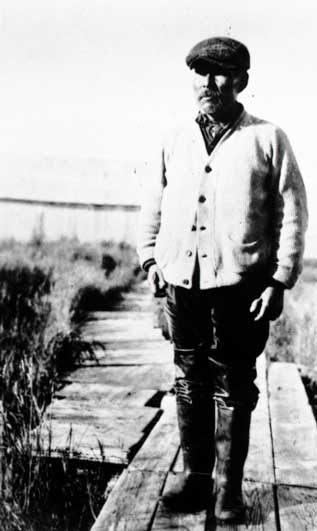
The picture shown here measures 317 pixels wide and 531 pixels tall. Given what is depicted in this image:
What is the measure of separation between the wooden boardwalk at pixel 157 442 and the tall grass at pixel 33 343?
0.55 ft

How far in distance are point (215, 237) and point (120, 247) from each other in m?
16.8

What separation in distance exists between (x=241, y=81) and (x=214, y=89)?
14 cm

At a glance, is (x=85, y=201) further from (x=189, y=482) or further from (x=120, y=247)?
(x=189, y=482)

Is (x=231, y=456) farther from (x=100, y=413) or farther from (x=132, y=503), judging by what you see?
(x=100, y=413)

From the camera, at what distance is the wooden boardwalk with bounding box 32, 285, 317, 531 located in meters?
2.29

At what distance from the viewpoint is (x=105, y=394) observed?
4.29m

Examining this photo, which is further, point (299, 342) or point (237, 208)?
point (299, 342)

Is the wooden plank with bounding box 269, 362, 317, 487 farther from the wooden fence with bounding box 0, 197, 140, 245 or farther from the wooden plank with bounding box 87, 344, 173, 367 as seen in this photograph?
the wooden fence with bounding box 0, 197, 140, 245

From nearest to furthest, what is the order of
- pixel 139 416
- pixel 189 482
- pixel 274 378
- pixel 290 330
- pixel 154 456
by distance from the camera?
pixel 189 482 → pixel 154 456 → pixel 139 416 → pixel 274 378 → pixel 290 330

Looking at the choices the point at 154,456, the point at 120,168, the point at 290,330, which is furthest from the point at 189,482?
the point at 120,168

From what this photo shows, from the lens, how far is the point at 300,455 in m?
3.00

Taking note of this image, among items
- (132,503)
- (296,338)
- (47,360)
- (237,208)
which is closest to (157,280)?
(237,208)

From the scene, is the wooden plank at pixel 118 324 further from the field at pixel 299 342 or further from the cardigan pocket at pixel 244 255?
the cardigan pocket at pixel 244 255

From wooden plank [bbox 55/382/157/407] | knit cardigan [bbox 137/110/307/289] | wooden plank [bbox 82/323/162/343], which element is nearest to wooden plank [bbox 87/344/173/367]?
wooden plank [bbox 82/323/162/343]
